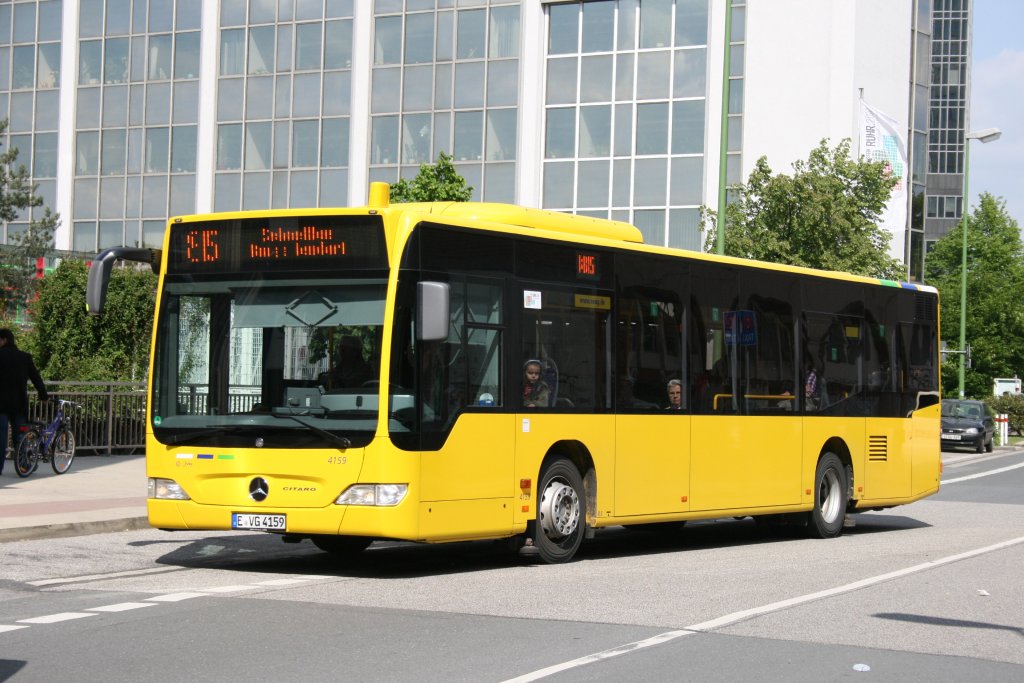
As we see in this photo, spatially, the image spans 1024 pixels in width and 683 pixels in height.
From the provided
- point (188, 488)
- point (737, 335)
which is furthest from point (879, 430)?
point (188, 488)

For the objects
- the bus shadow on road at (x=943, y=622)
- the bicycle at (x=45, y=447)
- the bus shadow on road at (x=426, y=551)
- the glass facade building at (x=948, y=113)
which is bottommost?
the bus shadow on road at (x=426, y=551)

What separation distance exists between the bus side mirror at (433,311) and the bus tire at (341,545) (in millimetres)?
2640

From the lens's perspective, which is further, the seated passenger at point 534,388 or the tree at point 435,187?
the tree at point 435,187

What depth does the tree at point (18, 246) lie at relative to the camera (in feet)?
127

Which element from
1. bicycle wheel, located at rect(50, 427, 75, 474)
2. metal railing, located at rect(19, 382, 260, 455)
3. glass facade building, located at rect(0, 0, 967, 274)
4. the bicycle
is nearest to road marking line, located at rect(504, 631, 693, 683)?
the bicycle

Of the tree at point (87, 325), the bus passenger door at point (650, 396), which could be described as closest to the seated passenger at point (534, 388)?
the bus passenger door at point (650, 396)

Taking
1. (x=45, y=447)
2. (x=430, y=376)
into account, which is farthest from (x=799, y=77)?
(x=430, y=376)

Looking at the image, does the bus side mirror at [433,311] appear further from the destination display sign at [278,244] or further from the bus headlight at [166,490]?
the bus headlight at [166,490]

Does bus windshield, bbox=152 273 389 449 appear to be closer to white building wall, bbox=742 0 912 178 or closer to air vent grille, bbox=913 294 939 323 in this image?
air vent grille, bbox=913 294 939 323

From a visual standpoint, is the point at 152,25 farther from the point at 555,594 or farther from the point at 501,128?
the point at 555,594

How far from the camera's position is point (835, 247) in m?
36.2

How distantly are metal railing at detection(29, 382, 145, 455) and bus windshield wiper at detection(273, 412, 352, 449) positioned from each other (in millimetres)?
14139

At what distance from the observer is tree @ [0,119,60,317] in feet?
127

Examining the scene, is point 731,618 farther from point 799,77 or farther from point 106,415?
point 799,77
